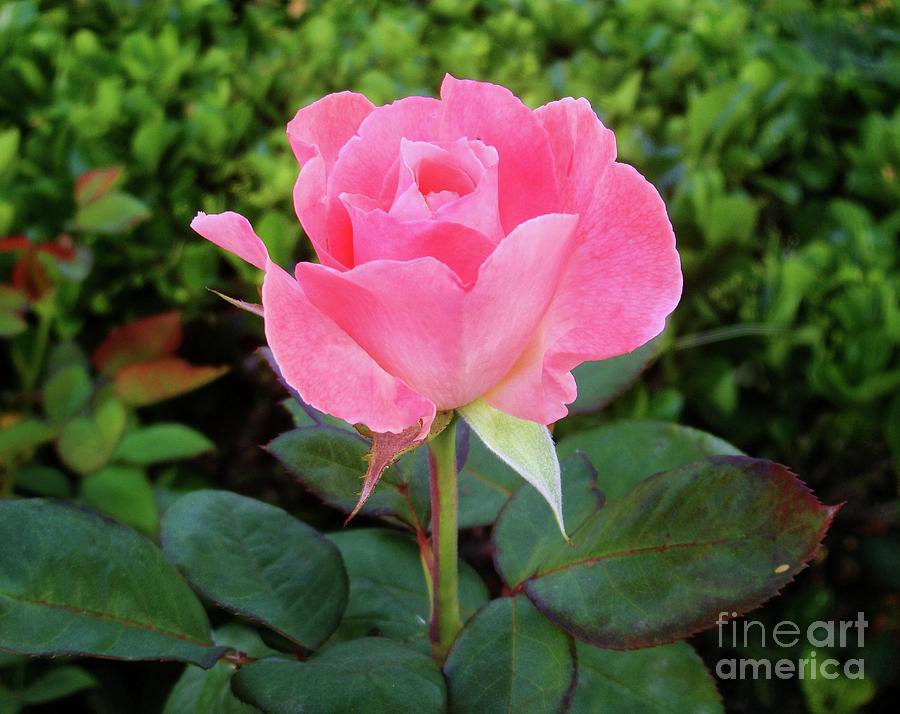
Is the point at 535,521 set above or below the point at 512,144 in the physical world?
below

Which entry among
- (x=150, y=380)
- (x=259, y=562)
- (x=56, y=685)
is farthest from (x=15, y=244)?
(x=259, y=562)

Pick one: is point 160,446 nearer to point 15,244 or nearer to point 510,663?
point 15,244

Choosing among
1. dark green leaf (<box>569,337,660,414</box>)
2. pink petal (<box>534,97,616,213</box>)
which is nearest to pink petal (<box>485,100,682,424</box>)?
pink petal (<box>534,97,616,213</box>)

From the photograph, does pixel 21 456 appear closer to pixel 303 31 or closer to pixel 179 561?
pixel 179 561

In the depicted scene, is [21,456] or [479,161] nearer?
[479,161]

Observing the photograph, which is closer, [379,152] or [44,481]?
[379,152]

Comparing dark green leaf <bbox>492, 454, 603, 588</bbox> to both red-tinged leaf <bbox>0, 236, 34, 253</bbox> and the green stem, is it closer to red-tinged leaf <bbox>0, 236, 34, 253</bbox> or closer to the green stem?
the green stem

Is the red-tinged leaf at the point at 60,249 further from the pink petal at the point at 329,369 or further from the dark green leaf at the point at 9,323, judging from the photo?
the pink petal at the point at 329,369

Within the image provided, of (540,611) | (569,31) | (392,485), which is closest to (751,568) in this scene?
(540,611)
